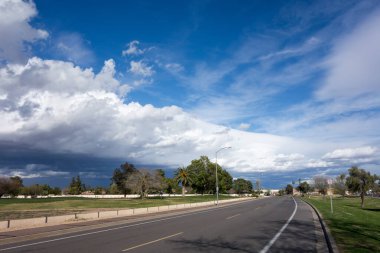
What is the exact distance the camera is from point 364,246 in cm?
1210

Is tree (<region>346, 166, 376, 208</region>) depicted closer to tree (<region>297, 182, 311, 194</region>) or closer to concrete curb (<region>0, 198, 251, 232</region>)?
concrete curb (<region>0, 198, 251, 232</region>)

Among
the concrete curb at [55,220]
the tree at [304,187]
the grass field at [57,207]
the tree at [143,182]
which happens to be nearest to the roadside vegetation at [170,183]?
the tree at [143,182]

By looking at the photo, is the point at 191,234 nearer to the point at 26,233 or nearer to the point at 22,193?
the point at 26,233

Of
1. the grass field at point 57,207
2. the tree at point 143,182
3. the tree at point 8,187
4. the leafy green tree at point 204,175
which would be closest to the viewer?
the grass field at point 57,207

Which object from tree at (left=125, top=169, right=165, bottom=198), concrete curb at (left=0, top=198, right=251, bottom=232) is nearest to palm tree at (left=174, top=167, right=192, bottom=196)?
tree at (left=125, top=169, right=165, bottom=198)

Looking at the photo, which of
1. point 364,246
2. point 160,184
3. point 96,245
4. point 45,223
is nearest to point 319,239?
point 364,246

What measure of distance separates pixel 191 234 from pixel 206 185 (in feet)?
386

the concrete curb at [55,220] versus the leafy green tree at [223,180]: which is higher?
the leafy green tree at [223,180]

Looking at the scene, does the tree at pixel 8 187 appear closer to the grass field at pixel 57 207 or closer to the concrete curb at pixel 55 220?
the grass field at pixel 57 207

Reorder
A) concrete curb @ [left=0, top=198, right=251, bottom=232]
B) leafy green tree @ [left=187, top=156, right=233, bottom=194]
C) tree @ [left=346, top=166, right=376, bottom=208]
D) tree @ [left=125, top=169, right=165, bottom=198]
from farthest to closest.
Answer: leafy green tree @ [left=187, top=156, right=233, bottom=194] → tree @ [left=125, top=169, right=165, bottom=198] → tree @ [left=346, top=166, right=376, bottom=208] → concrete curb @ [left=0, top=198, right=251, bottom=232]

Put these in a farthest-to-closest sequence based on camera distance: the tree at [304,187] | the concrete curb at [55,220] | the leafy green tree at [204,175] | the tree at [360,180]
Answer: the tree at [304,187], the leafy green tree at [204,175], the tree at [360,180], the concrete curb at [55,220]

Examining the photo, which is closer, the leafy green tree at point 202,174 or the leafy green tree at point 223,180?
the leafy green tree at point 202,174

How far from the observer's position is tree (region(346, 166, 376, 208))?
75.4 m

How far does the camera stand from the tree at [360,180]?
7544 centimetres
